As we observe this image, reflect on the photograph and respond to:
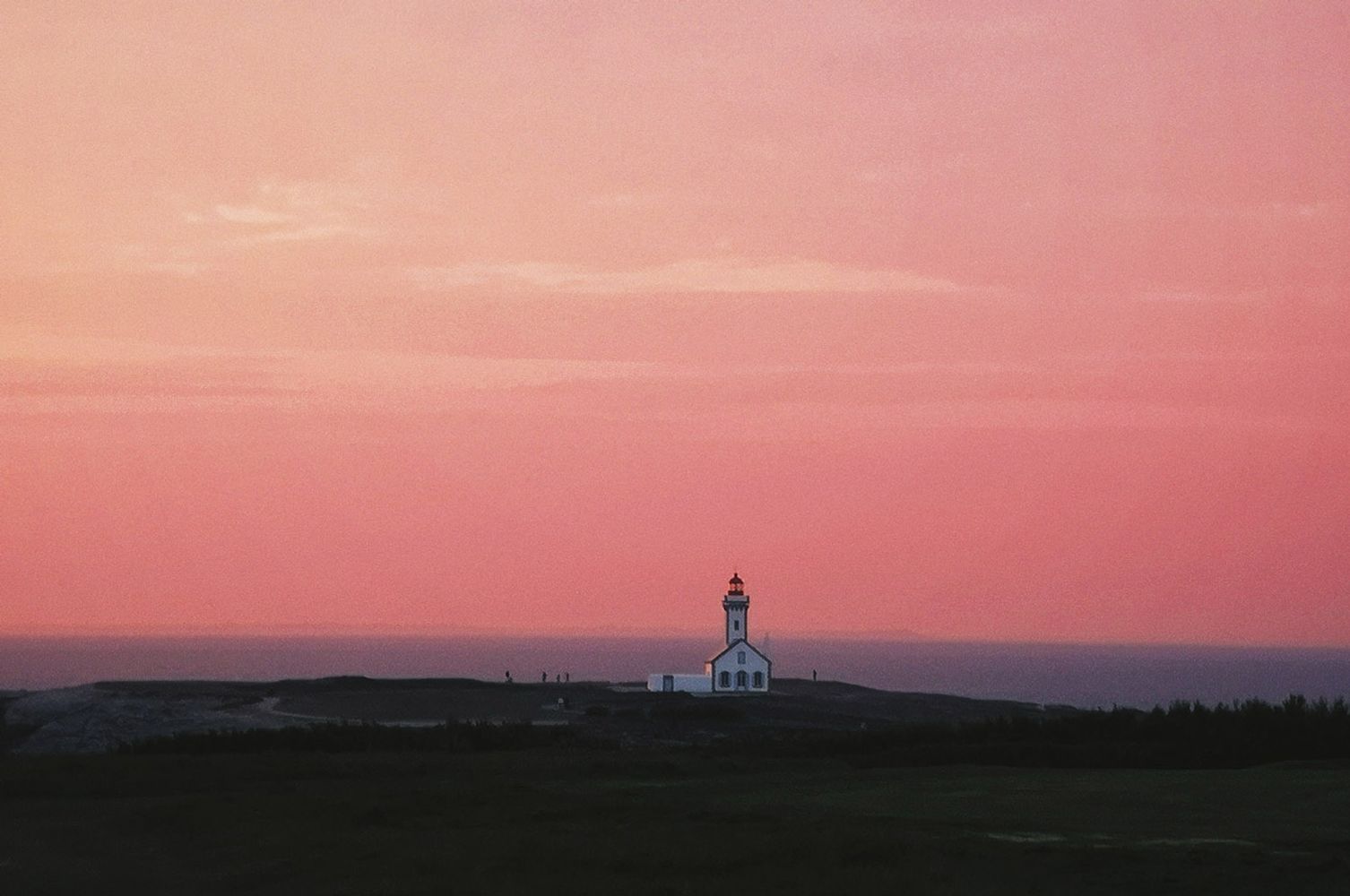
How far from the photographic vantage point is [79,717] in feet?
191

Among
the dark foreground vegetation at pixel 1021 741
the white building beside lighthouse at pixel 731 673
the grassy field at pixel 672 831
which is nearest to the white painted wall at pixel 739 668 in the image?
the white building beside lighthouse at pixel 731 673

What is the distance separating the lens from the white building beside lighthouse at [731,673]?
81188 mm

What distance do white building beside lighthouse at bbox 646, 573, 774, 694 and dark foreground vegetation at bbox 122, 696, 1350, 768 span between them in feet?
106

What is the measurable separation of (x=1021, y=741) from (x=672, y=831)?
2065cm

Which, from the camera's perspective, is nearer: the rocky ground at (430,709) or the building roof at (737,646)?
the rocky ground at (430,709)

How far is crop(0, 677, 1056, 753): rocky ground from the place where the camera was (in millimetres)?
56031

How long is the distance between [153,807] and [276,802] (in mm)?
1813

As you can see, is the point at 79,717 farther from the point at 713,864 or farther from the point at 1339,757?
the point at 713,864

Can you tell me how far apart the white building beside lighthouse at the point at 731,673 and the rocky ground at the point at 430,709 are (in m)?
1.24

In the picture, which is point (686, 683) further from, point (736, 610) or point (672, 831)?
point (672, 831)

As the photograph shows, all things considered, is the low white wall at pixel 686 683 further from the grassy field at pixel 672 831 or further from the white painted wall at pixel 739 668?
the grassy field at pixel 672 831

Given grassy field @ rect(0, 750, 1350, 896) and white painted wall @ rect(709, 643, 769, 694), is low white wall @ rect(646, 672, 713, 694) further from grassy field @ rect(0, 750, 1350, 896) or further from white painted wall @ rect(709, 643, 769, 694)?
grassy field @ rect(0, 750, 1350, 896)

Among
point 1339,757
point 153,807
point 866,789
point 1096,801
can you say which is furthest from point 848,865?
point 1339,757

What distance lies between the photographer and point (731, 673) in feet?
267
